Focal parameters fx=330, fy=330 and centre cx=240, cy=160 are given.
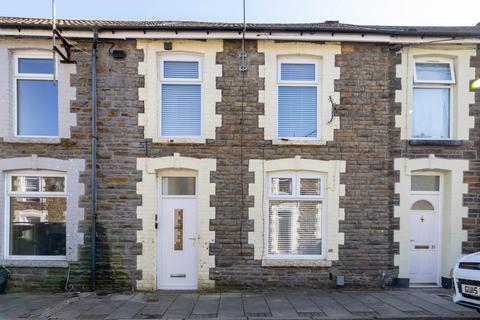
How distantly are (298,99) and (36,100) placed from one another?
617 cm

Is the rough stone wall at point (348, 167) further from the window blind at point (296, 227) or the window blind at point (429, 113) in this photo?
the window blind at point (429, 113)

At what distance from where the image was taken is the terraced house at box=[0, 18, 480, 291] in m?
7.47

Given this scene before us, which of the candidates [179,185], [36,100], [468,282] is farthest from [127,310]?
[468,282]

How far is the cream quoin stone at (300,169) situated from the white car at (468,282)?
2.36m

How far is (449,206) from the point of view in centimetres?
786

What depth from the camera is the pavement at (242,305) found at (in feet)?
19.7

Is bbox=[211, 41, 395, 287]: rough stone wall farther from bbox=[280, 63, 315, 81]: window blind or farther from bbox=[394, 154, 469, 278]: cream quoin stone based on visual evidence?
bbox=[280, 63, 315, 81]: window blind

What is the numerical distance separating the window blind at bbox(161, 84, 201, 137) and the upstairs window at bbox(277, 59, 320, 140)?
1.97m

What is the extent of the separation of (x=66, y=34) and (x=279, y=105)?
5103mm

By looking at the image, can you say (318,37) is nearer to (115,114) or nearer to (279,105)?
(279,105)

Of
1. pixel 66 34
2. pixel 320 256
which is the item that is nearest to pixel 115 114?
pixel 66 34

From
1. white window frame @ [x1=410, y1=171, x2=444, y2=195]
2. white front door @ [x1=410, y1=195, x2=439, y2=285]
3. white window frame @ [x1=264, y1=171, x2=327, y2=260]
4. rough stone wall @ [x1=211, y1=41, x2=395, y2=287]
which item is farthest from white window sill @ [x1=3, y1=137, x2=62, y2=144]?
white front door @ [x1=410, y1=195, x2=439, y2=285]

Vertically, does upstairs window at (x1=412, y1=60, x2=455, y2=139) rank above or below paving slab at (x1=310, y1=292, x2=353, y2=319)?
above

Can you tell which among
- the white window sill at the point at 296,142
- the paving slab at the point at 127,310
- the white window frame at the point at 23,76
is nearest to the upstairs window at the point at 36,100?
the white window frame at the point at 23,76
